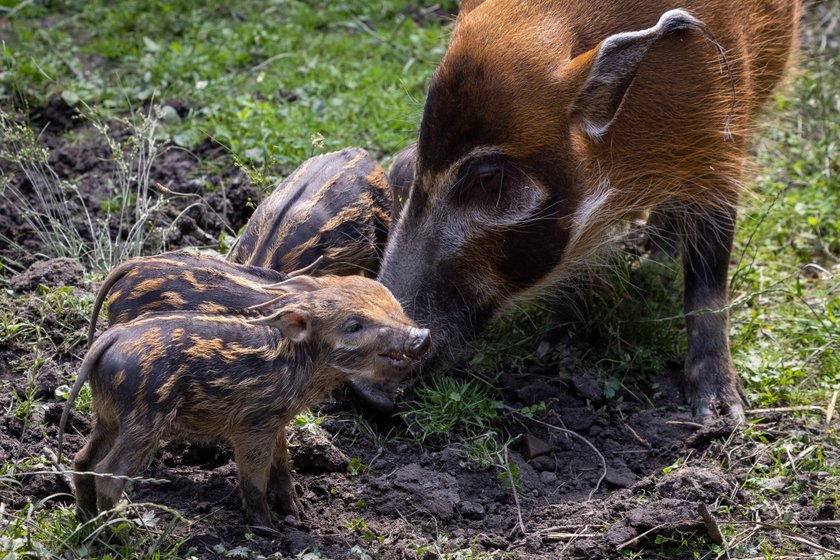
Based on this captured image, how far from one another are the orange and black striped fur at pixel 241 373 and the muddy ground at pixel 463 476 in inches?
9.8

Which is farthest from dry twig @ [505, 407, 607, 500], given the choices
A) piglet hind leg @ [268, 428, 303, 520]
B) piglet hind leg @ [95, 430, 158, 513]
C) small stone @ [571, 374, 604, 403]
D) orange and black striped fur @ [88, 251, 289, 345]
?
piglet hind leg @ [95, 430, 158, 513]

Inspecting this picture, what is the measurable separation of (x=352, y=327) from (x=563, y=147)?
1249 millimetres

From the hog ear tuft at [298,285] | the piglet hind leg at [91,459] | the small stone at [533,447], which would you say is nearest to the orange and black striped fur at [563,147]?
the small stone at [533,447]

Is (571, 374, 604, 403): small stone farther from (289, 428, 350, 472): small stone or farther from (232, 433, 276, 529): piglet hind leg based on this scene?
(232, 433, 276, 529): piglet hind leg

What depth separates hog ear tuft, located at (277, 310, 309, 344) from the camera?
3.55 meters

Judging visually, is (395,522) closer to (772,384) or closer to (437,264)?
(437,264)

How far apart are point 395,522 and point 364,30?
4349mm

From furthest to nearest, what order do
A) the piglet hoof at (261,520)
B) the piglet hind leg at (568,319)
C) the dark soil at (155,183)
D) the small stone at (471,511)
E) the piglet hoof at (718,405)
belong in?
the dark soil at (155,183) < the piglet hind leg at (568,319) < the piglet hoof at (718,405) < the small stone at (471,511) < the piglet hoof at (261,520)

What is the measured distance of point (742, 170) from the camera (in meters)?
4.95

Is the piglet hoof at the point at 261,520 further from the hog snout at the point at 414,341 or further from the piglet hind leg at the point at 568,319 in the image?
the piglet hind leg at the point at 568,319

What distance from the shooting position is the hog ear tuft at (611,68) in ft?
13.7

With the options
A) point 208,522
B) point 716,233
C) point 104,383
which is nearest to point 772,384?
point 716,233

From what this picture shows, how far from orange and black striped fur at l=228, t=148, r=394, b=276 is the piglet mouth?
0.98 m

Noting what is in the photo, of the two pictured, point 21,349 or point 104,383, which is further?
point 21,349
